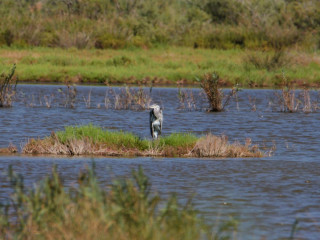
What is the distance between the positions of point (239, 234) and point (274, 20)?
5619 cm

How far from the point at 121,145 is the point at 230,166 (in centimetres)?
281

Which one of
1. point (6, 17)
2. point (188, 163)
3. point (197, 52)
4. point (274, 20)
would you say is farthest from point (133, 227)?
point (274, 20)

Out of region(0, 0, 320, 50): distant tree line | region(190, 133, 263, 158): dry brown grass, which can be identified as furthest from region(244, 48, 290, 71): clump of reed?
region(190, 133, 263, 158): dry brown grass

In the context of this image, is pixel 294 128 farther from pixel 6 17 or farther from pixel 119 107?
pixel 6 17

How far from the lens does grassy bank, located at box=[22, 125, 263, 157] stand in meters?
18.2

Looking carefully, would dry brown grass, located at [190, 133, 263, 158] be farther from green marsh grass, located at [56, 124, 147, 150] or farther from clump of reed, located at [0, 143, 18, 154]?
clump of reed, located at [0, 143, 18, 154]

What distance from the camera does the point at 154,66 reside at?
50750 millimetres

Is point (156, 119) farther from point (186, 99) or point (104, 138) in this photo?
point (186, 99)

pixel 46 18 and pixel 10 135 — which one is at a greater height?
pixel 46 18

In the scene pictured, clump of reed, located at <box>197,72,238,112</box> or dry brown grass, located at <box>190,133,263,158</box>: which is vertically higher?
clump of reed, located at <box>197,72,238,112</box>

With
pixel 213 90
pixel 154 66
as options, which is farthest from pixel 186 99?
pixel 154 66

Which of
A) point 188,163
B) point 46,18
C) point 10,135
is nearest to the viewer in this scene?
point 188,163

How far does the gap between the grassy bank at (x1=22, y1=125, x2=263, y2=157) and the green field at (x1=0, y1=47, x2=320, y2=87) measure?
28.3 meters

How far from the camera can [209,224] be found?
10.9 meters
